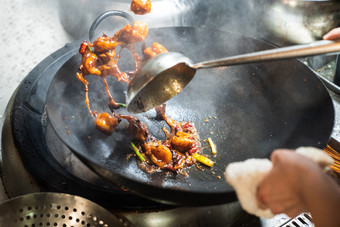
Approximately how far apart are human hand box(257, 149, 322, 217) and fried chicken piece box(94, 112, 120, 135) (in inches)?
57.0

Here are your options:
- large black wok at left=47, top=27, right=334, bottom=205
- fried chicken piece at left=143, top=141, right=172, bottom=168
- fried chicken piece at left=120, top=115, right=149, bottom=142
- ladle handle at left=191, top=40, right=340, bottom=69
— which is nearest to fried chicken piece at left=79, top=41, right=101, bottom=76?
large black wok at left=47, top=27, right=334, bottom=205

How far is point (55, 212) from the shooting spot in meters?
2.18

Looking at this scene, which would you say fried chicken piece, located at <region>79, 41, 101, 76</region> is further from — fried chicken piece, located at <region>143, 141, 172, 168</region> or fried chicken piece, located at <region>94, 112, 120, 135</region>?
fried chicken piece, located at <region>143, 141, 172, 168</region>

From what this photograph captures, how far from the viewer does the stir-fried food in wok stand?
245cm

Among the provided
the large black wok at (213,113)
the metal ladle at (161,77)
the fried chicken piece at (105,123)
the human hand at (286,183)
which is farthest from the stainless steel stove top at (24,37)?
the human hand at (286,183)

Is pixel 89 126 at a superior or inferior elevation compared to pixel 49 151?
superior

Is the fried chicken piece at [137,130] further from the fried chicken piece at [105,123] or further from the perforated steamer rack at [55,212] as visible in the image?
the perforated steamer rack at [55,212]

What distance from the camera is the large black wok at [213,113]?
84.3 inches

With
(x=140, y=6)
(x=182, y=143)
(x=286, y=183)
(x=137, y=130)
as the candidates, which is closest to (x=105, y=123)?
(x=137, y=130)

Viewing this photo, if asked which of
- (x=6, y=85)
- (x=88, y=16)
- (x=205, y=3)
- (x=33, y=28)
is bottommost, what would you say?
(x=6, y=85)

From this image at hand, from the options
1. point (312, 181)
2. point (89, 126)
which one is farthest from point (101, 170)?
point (312, 181)

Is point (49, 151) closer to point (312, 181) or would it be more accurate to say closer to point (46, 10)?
point (312, 181)

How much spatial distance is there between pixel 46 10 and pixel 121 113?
282 cm

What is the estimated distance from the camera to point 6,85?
4.57 meters
